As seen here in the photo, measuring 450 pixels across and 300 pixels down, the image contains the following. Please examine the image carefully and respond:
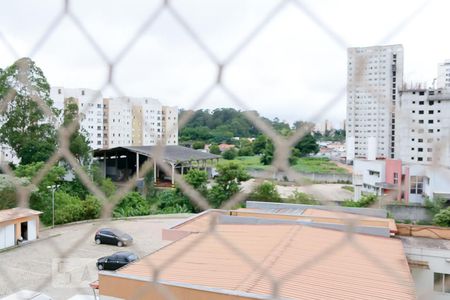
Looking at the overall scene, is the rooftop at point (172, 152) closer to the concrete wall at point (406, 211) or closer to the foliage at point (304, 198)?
the foliage at point (304, 198)

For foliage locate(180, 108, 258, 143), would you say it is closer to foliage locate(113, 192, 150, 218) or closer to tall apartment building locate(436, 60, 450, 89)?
tall apartment building locate(436, 60, 450, 89)

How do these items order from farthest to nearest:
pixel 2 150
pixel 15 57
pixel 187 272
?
pixel 187 272
pixel 2 150
pixel 15 57

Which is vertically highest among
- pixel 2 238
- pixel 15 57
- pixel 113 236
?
pixel 15 57

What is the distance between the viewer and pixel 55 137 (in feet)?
1.50

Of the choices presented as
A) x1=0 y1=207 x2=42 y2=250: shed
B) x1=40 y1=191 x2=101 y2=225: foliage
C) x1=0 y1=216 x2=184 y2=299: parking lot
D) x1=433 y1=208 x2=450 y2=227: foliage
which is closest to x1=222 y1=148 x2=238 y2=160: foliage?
x1=433 y1=208 x2=450 y2=227: foliage

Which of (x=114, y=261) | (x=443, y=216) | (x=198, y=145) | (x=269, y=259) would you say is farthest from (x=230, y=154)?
(x=114, y=261)

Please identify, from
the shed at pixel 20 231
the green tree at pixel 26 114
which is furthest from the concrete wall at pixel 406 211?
the shed at pixel 20 231

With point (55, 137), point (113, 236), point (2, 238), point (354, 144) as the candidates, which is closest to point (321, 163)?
point (354, 144)

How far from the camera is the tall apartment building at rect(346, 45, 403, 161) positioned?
22 cm

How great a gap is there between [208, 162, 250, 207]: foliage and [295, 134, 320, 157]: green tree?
0.07 meters

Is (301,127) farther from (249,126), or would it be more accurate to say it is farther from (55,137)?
(55,137)

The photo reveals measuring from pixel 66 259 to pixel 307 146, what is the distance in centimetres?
101

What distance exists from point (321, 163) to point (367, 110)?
0.19 ft

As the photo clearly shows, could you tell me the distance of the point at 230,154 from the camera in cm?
34
